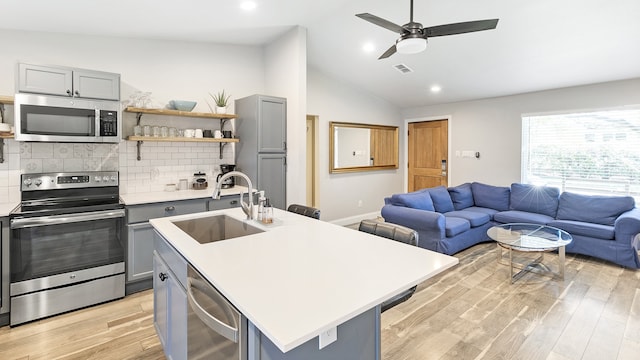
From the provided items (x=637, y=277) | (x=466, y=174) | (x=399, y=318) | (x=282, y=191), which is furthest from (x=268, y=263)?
(x=466, y=174)

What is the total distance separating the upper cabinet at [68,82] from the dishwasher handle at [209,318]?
2.49 metres

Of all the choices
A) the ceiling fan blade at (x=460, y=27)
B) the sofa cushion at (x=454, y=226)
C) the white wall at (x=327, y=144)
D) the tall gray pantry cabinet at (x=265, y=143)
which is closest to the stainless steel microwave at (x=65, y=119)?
the tall gray pantry cabinet at (x=265, y=143)

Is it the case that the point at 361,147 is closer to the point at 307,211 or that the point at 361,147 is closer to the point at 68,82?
the point at 307,211

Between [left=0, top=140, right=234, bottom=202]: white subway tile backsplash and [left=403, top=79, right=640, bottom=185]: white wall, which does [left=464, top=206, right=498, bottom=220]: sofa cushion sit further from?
[left=0, top=140, right=234, bottom=202]: white subway tile backsplash

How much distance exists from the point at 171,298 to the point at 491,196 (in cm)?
518

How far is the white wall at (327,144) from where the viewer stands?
561 cm

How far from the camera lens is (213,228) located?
2420mm

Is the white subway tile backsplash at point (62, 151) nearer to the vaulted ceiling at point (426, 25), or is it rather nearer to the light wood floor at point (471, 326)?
the vaulted ceiling at point (426, 25)

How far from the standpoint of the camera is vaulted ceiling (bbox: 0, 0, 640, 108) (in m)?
3.05

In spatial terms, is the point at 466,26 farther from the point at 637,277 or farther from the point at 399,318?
the point at 637,277

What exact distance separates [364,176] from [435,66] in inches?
95.5

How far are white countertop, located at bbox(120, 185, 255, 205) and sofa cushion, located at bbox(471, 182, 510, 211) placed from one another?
406 centimetres

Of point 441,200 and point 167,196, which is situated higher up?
point 167,196

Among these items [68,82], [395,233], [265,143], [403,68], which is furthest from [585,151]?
[68,82]
